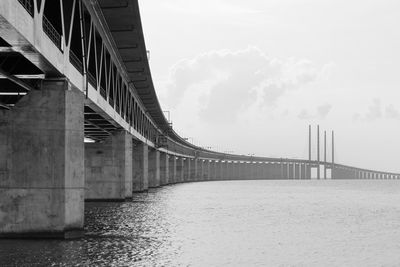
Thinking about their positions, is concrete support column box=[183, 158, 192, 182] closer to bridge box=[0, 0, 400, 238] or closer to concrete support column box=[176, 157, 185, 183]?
concrete support column box=[176, 157, 185, 183]

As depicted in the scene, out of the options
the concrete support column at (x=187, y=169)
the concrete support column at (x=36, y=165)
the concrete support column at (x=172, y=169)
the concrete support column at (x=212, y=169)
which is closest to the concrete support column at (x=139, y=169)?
the concrete support column at (x=36, y=165)

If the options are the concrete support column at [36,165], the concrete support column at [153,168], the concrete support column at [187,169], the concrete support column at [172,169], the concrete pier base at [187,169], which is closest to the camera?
the concrete support column at [36,165]

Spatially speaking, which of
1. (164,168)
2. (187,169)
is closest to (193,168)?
(187,169)

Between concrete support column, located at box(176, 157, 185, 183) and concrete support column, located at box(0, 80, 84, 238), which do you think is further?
concrete support column, located at box(176, 157, 185, 183)

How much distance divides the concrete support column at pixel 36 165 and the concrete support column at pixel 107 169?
2587 centimetres

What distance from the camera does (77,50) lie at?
3200 centimetres

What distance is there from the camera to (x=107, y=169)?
159 feet

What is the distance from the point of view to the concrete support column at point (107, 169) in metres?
48.3

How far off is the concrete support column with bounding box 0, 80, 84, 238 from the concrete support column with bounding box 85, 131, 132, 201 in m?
25.9

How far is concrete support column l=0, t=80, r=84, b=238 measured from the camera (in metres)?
21.9

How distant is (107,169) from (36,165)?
26.7 metres

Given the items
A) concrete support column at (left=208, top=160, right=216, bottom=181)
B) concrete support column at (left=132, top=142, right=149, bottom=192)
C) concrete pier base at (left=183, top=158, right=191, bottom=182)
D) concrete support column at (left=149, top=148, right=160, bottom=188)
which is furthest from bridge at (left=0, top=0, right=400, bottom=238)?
concrete support column at (left=208, top=160, right=216, bottom=181)

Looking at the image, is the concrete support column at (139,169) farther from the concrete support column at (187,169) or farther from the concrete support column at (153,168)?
the concrete support column at (187,169)

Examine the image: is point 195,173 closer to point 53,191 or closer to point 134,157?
point 134,157
